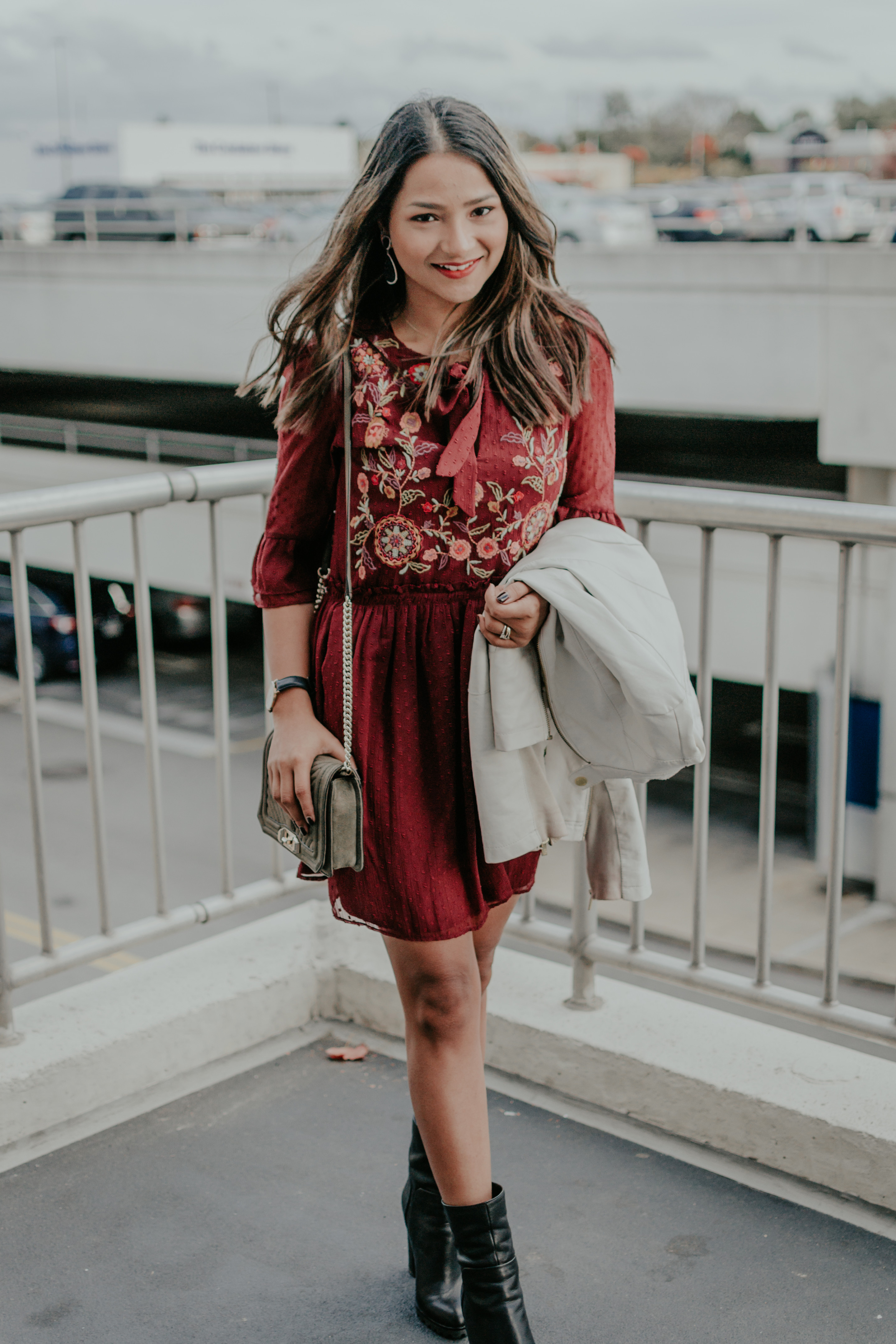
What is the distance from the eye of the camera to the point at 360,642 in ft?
6.17

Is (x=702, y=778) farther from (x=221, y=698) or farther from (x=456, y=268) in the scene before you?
(x=456, y=268)

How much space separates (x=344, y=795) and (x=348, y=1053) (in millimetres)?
1297

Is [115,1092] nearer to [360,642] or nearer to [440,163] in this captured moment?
[360,642]

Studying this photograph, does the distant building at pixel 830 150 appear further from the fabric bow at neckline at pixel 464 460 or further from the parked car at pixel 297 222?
the fabric bow at neckline at pixel 464 460

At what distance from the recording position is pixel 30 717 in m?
2.58

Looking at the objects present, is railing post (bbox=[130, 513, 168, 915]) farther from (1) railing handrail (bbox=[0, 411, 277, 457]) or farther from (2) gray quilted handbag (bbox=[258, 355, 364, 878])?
(1) railing handrail (bbox=[0, 411, 277, 457])

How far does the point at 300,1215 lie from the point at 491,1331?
Answer: 1.99ft

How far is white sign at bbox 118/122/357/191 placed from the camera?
31.7 m

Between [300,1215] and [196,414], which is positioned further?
[196,414]

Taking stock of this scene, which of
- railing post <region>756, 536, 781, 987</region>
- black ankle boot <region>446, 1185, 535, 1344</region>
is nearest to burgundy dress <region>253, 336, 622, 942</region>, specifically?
black ankle boot <region>446, 1185, 535, 1344</region>

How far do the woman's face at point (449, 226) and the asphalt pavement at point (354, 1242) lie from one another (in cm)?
163

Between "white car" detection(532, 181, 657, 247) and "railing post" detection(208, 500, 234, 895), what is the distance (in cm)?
1962

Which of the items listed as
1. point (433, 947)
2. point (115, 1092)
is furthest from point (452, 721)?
point (115, 1092)

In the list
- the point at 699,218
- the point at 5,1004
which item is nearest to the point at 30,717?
the point at 5,1004
